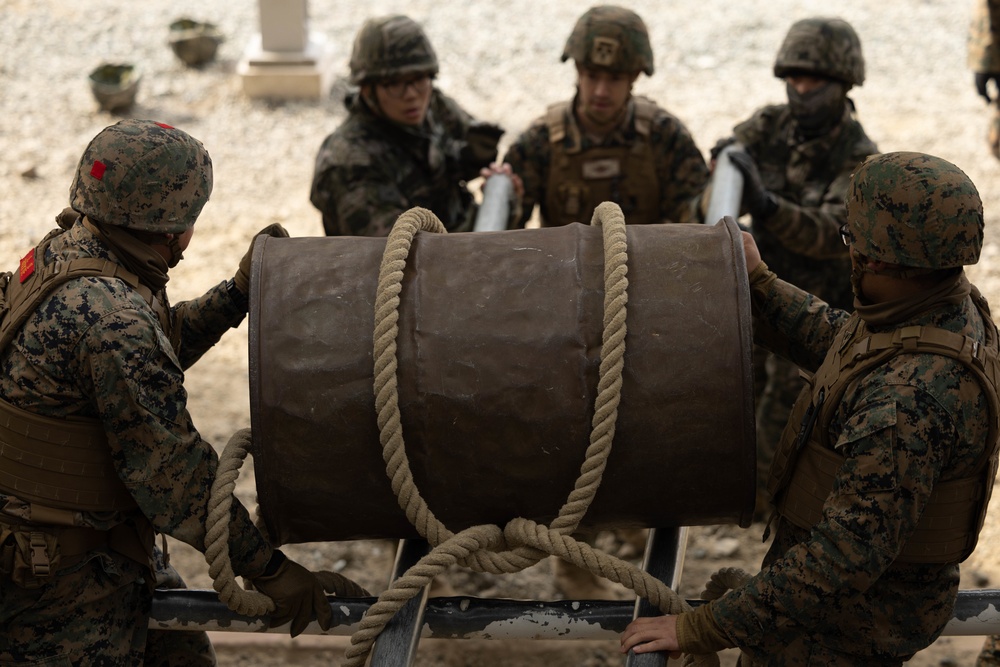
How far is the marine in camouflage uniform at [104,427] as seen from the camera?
2.67m

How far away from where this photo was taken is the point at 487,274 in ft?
8.68

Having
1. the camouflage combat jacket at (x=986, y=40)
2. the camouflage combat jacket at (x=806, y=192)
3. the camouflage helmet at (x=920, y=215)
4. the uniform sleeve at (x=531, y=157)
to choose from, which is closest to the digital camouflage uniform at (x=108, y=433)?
the camouflage helmet at (x=920, y=215)

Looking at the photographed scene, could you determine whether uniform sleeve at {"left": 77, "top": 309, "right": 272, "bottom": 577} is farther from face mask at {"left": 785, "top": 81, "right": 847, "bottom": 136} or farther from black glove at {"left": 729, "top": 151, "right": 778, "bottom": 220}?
face mask at {"left": 785, "top": 81, "right": 847, "bottom": 136}

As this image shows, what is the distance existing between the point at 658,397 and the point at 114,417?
1206 millimetres

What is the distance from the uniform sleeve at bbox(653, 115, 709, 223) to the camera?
5.03 m

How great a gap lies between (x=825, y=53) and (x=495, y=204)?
1639 millimetres

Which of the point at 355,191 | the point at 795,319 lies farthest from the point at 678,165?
the point at 795,319

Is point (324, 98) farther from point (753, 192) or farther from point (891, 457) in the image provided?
point (891, 457)

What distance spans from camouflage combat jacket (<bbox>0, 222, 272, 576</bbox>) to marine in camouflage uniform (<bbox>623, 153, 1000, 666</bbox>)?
107 centimetres

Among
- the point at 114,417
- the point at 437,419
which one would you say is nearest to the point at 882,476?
the point at 437,419

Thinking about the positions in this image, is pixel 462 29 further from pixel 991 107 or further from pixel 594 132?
pixel 594 132

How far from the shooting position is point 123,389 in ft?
8.64

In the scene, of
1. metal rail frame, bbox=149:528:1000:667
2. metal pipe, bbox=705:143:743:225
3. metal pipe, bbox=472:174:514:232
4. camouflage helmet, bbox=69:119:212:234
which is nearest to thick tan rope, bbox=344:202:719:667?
metal rail frame, bbox=149:528:1000:667

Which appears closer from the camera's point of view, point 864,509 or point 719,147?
point 864,509
